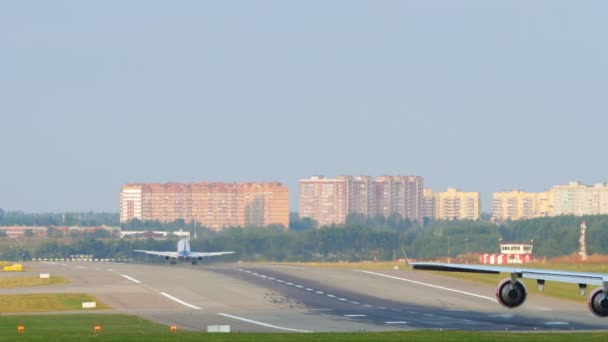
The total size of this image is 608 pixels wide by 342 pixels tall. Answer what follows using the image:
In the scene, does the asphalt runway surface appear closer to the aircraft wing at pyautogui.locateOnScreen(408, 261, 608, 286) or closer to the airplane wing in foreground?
the airplane wing in foreground

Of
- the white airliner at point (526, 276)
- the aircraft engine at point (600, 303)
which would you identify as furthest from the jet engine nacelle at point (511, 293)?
the aircraft engine at point (600, 303)

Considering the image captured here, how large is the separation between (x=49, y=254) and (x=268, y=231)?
4110 cm

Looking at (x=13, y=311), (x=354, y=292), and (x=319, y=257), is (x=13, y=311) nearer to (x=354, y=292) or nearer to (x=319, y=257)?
(x=354, y=292)

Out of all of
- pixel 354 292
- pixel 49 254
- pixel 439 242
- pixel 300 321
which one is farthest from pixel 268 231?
pixel 300 321

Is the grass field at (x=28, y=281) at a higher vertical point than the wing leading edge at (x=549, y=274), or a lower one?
lower

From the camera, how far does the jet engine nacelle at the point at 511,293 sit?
132 ft

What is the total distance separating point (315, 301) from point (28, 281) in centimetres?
3473

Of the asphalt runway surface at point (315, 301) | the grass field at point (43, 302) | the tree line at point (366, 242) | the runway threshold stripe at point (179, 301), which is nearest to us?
the asphalt runway surface at point (315, 301)

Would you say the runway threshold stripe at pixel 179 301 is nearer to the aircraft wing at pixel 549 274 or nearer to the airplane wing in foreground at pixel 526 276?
the airplane wing in foreground at pixel 526 276

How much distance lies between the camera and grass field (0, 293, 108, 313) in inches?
3007

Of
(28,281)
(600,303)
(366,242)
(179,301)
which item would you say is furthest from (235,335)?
(366,242)

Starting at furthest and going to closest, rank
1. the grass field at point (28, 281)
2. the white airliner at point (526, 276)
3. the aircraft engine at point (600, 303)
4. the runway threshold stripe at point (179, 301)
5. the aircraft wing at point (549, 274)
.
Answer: the grass field at point (28, 281)
the runway threshold stripe at point (179, 301)
the aircraft engine at point (600, 303)
the white airliner at point (526, 276)
the aircraft wing at point (549, 274)

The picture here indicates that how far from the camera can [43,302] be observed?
3157 inches

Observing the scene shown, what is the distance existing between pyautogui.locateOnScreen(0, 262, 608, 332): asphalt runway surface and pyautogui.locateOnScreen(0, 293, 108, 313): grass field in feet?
5.55
